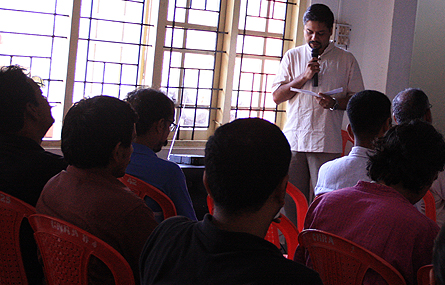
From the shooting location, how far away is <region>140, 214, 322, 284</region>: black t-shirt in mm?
886

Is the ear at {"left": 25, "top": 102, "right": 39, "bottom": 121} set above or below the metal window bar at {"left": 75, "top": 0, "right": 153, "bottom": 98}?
below

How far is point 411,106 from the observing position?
2.82 metres

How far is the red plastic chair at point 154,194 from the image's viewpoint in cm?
179

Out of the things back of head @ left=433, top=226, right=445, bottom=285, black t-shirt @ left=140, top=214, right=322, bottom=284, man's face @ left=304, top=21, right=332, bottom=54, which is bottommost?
black t-shirt @ left=140, top=214, right=322, bottom=284

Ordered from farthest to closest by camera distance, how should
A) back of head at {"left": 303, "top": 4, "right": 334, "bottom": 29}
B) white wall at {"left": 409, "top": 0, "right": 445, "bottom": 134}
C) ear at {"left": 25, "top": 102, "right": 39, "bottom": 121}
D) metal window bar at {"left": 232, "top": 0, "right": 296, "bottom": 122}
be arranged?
white wall at {"left": 409, "top": 0, "right": 445, "bottom": 134} → metal window bar at {"left": 232, "top": 0, "right": 296, "bottom": 122} → back of head at {"left": 303, "top": 4, "right": 334, "bottom": 29} → ear at {"left": 25, "top": 102, "right": 39, "bottom": 121}

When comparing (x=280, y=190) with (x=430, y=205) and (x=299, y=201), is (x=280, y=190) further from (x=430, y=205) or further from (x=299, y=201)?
(x=430, y=205)

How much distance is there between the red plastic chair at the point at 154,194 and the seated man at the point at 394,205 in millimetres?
520

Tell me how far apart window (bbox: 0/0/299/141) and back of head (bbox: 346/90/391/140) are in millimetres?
1873

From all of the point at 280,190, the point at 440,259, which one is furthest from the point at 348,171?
the point at 440,259

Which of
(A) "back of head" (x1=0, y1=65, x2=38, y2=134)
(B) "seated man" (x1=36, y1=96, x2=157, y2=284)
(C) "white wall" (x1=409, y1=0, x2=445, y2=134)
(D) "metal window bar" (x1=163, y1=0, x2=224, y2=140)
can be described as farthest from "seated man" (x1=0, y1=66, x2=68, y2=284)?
(C) "white wall" (x1=409, y1=0, x2=445, y2=134)

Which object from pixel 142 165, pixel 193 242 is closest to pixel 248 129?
pixel 193 242

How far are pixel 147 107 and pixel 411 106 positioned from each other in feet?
5.46

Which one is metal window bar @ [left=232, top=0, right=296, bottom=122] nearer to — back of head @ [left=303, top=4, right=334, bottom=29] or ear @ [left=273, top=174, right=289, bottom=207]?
back of head @ [left=303, top=4, right=334, bottom=29]

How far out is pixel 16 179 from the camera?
1.67 m
